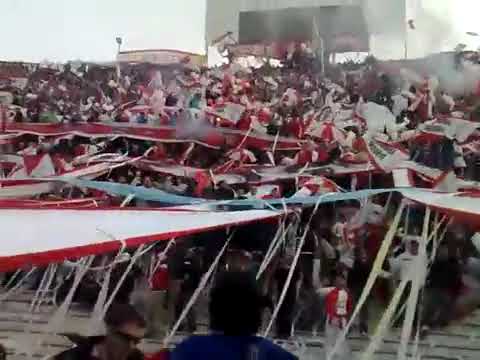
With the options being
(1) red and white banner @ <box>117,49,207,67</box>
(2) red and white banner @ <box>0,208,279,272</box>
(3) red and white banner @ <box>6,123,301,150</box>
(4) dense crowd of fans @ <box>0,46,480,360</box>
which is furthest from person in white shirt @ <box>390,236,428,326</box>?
(1) red and white banner @ <box>117,49,207,67</box>

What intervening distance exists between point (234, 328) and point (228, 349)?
1.4 inches

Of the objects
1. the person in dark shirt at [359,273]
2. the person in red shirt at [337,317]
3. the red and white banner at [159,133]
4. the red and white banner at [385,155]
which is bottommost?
the person in red shirt at [337,317]

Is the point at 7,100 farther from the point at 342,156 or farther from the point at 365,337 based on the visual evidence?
the point at 365,337

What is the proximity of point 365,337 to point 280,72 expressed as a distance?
4.78 feet

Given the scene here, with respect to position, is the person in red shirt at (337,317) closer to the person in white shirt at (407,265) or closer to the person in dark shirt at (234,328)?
the person in white shirt at (407,265)

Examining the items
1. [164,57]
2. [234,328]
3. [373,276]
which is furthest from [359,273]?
[234,328]

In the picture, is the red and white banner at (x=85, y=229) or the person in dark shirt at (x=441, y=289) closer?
the red and white banner at (x=85, y=229)

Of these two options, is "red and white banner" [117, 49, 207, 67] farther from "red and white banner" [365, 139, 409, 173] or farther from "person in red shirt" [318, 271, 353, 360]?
"person in red shirt" [318, 271, 353, 360]

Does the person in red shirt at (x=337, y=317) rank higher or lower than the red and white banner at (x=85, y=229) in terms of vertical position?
lower

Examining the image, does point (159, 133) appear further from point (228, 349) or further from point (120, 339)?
point (228, 349)

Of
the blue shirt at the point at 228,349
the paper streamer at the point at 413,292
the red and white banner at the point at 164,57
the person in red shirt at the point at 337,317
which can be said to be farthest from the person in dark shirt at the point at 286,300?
the blue shirt at the point at 228,349

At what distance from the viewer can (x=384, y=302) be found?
11.3 feet

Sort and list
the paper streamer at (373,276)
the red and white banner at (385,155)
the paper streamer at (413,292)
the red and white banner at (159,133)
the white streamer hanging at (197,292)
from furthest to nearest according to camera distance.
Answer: the red and white banner at (159,133), the red and white banner at (385,155), the white streamer hanging at (197,292), the paper streamer at (373,276), the paper streamer at (413,292)

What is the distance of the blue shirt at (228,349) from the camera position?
127cm
